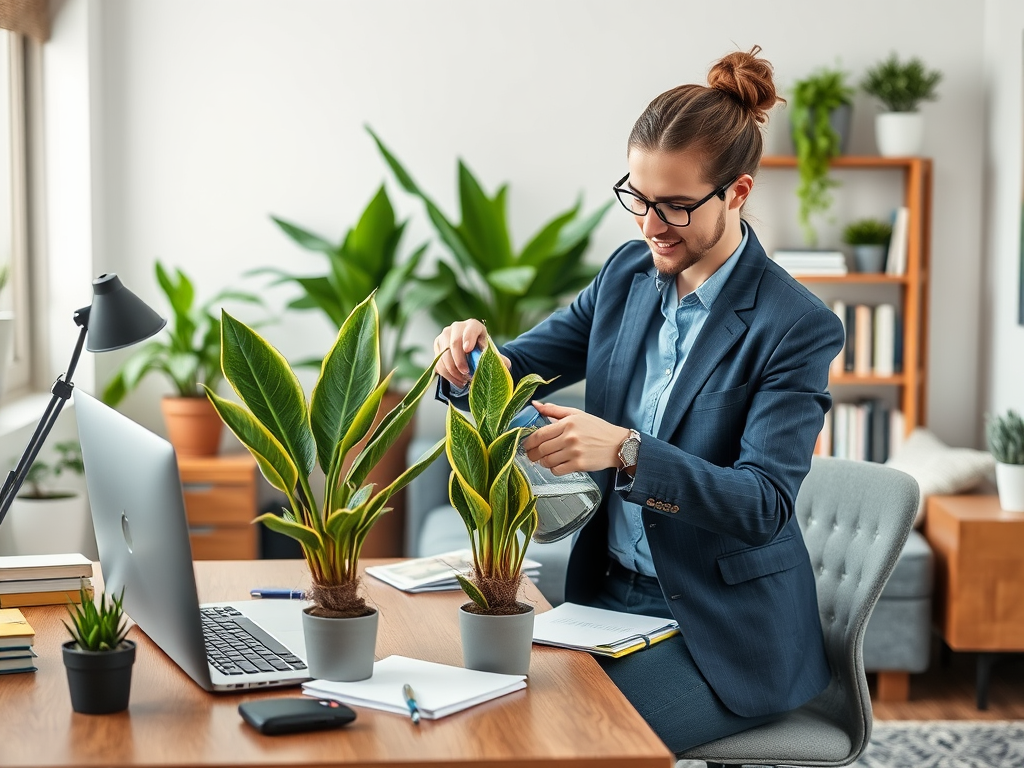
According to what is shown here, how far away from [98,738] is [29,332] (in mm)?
3313

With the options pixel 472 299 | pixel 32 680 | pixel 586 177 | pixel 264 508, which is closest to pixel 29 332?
pixel 264 508

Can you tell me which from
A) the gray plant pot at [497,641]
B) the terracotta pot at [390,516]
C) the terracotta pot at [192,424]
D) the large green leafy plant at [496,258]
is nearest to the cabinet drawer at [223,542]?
the terracotta pot at [192,424]

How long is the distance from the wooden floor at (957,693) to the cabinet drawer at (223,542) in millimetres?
2121

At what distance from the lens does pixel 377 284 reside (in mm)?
4164

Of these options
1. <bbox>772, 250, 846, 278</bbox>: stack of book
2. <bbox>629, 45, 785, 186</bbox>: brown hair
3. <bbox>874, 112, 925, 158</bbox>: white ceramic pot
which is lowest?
<bbox>772, 250, 846, 278</bbox>: stack of book

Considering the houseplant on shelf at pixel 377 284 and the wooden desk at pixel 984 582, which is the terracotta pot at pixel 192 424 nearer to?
the houseplant on shelf at pixel 377 284

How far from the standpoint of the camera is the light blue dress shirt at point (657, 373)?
1.91 m

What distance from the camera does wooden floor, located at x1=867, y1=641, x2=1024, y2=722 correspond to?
341 centimetres

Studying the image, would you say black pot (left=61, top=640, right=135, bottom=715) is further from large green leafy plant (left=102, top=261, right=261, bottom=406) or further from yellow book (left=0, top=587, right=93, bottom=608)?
large green leafy plant (left=102, top=261, right=261, bottom=406)

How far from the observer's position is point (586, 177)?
4449 millimetres

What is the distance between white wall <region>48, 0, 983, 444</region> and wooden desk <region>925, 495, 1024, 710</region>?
1.36m

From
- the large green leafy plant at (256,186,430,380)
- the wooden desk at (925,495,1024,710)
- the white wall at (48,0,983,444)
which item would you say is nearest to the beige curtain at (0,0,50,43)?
the white wall at (48,0,983,444)

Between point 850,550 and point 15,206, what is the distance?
3.32m

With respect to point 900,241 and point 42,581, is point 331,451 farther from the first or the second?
point 900,241
